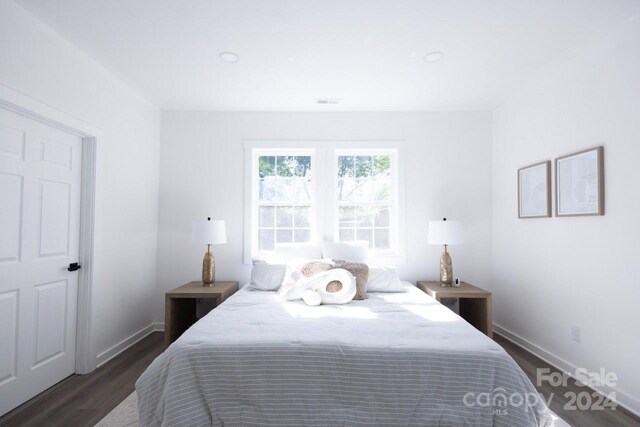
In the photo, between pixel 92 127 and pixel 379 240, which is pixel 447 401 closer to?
pixel 379 240

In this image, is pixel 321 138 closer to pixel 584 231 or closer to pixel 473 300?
pixel 473 300

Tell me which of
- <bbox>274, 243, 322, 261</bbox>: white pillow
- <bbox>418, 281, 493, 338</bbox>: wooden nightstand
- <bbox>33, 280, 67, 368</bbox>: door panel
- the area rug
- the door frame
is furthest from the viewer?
<bbox>274, 243, 322, 261</bbox>: white pillow

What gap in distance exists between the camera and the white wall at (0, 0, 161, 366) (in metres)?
2.17

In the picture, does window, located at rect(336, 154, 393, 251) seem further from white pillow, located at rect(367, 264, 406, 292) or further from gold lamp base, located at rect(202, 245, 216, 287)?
gold lamp base, located at rect(202, 245, 216, 287)

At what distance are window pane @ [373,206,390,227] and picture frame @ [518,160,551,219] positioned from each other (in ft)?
4.58

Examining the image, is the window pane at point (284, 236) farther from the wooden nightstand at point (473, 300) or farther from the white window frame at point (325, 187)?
the wooden nightstand at point (473, 300)

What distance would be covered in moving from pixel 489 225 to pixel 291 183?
2433mm

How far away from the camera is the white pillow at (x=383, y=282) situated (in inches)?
126

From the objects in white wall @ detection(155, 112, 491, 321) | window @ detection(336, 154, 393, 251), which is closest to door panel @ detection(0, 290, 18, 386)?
white wall @ detection(155, 112, 491, 321)

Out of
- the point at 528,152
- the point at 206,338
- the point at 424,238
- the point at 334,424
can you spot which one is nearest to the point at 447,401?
the point at 334,424

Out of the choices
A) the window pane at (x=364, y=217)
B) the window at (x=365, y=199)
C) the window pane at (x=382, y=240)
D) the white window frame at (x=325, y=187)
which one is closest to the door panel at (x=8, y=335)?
the white window frame at (x=325, y=187)

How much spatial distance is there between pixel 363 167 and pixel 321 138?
0.63m

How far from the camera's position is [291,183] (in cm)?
398

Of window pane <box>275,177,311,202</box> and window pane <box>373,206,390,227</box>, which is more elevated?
window pane <box>275,177,311,202</box>
